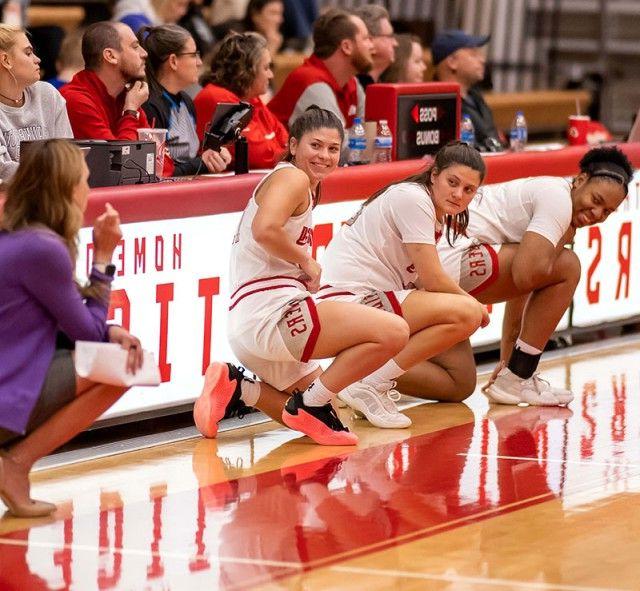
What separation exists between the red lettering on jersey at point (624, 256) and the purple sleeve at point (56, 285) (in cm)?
403

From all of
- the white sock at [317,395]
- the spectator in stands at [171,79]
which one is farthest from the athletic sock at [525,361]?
the spectator in stands at [171,79]

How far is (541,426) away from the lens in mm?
6172

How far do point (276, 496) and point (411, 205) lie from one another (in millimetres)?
1399

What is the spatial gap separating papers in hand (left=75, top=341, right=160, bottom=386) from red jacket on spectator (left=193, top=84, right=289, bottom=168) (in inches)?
102

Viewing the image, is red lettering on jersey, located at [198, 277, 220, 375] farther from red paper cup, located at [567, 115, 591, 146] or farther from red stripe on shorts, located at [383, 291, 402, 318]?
red paper cup, located at [567, 115, 591, 146]

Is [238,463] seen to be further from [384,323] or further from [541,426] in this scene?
[541,426]

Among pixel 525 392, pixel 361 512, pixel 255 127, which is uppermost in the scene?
pixel 255 127

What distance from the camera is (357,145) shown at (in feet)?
23.9

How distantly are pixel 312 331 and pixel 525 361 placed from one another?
1238 mm

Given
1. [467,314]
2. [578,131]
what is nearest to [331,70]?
[578,131]

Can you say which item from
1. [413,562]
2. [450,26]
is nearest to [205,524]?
[413,562]

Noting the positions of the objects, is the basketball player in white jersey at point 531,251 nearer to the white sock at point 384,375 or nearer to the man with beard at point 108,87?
the white sock at point 384,375

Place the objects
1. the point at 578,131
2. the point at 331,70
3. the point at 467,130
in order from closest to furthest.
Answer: the point at 467,130, the point at 331,70, the point at 578,131

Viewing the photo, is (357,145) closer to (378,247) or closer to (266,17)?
(378,247)
